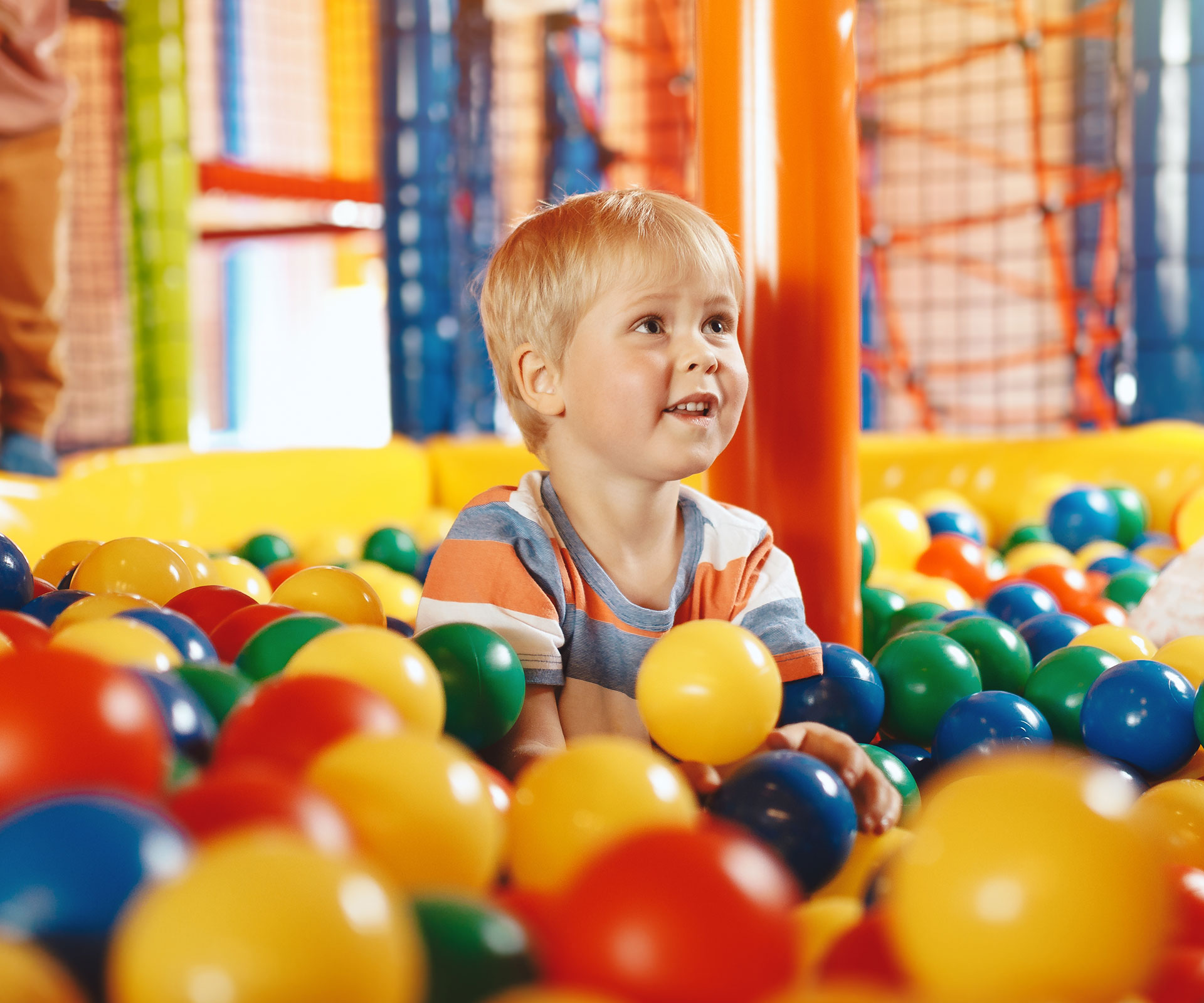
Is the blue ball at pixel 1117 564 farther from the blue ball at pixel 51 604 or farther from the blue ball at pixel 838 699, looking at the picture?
the blue ball at pixel 51 604

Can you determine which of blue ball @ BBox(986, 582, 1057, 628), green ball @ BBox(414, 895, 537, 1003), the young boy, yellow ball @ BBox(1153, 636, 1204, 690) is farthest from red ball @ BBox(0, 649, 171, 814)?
blue ball @ BBox(986, 582, 1057, 628)

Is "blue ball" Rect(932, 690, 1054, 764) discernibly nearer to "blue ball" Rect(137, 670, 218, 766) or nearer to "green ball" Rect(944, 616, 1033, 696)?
"green ball" Rect(944, 616, 1033, 696)

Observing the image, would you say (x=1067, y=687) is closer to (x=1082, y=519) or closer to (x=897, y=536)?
(x=897, y=536)

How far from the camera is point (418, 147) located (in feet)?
8.65

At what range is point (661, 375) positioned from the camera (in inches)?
38.7

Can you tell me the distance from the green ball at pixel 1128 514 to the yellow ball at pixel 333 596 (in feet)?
4.49

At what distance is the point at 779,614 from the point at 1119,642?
1.22 feet

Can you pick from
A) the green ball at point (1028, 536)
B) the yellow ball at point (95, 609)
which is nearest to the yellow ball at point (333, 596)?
the yellow ball at point (95, 609)

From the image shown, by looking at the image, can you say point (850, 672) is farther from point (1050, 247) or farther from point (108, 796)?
point (1050, 247)

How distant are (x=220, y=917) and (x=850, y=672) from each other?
716 millimetres

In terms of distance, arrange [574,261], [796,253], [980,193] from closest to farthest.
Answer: [574,261] → [796,253] → [980,193]

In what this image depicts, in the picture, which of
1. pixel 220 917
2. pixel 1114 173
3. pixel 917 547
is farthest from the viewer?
pixel 1114 173

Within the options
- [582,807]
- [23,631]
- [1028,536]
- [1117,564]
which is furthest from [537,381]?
[1028,536]

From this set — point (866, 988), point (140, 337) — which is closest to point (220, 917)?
point (866, 988)
